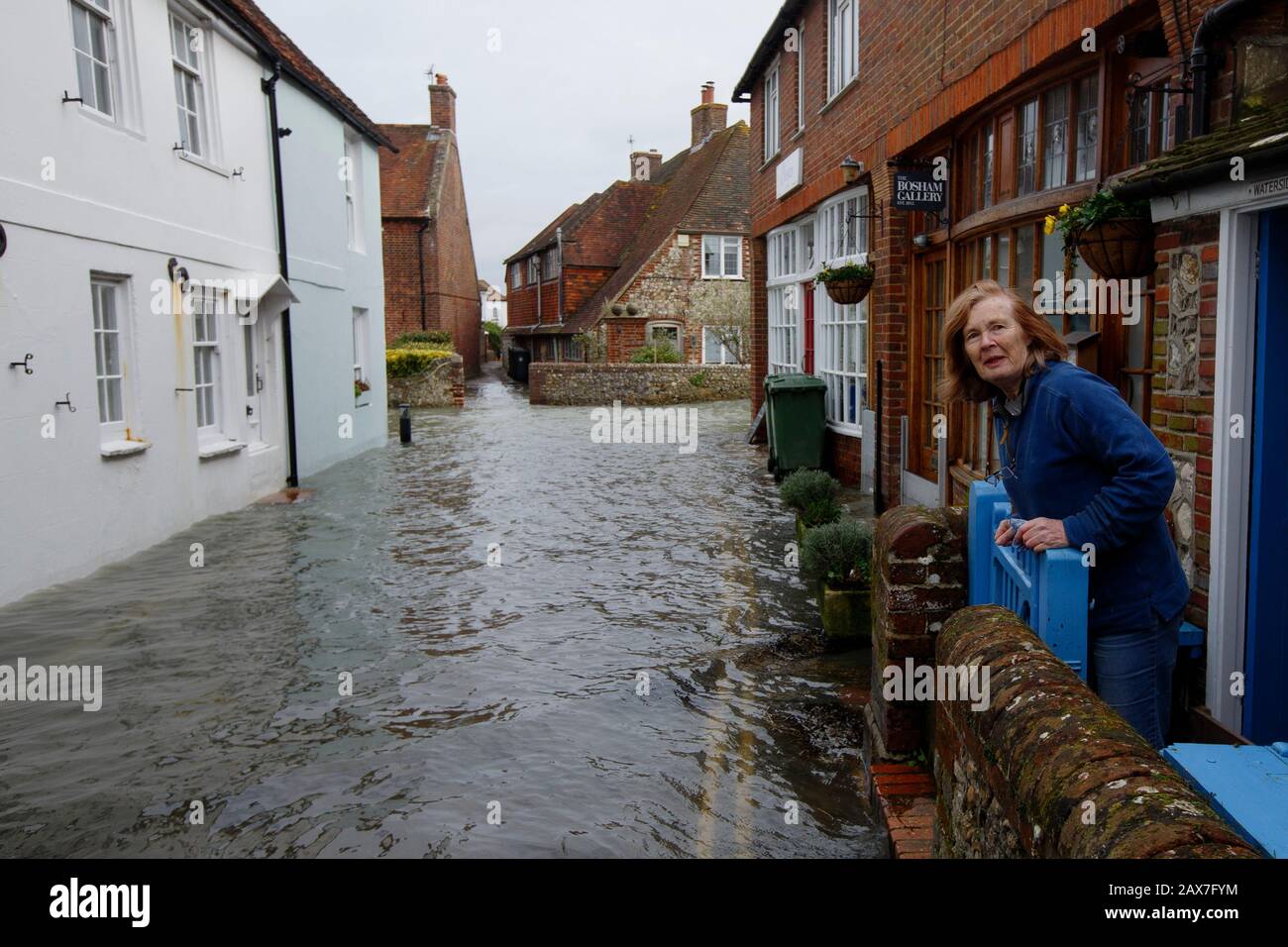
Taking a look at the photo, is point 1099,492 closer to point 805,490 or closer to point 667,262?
point 805,490

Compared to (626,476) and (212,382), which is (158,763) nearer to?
(212,382)

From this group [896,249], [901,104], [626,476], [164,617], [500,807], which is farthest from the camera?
[626,476]

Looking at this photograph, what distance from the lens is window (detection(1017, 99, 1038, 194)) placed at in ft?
23.8

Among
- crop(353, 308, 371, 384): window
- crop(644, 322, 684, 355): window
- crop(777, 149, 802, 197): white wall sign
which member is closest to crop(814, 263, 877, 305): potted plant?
crop(777, 149, 802, 197): white wall sign

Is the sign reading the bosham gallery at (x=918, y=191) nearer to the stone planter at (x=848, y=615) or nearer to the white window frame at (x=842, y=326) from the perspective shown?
the white window frame at (x=842, y=326)

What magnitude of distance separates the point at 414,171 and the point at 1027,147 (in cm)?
3349

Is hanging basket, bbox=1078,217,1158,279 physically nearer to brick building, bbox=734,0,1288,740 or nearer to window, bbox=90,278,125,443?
brick building, bbox=734,0,1288,740

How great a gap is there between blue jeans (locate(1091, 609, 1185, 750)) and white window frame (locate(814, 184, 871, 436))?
8.94 m

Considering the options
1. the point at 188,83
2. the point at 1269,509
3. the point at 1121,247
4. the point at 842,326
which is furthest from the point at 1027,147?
the point at 188,83

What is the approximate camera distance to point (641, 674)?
20.3 ft

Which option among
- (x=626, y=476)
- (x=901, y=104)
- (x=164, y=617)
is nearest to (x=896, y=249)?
(x=901, y=104)

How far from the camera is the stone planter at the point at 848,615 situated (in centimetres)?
657

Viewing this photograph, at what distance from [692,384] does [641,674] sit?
24961 millimetres

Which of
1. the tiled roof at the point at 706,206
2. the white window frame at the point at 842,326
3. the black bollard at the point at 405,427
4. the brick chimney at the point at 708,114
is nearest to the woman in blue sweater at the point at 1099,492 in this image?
the white window frame at the point at 842,326
